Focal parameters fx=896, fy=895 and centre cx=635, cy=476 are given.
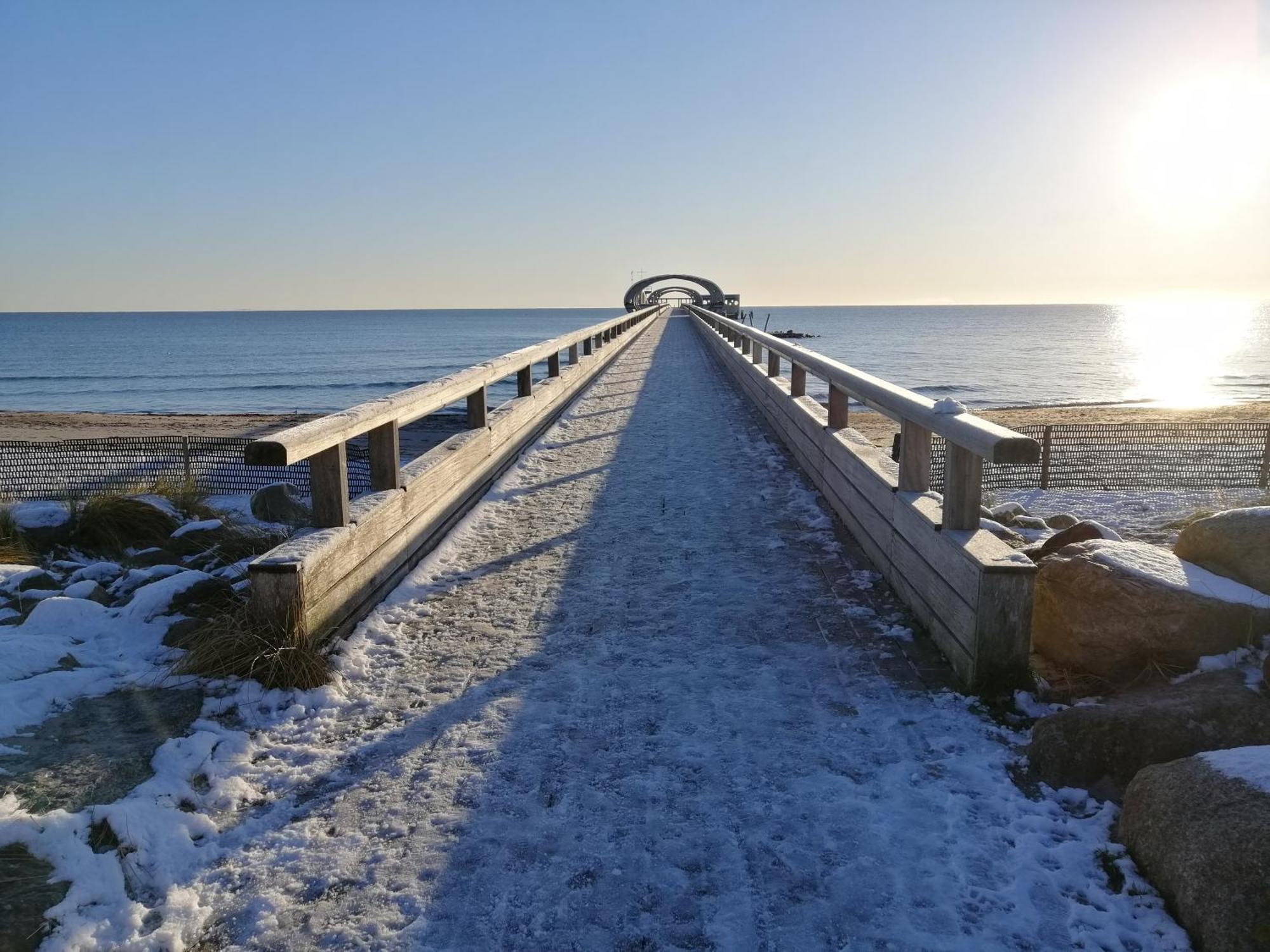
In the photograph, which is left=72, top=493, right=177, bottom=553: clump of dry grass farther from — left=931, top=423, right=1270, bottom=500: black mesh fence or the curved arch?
the curved arch

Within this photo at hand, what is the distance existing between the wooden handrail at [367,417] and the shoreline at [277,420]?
14.3 meters

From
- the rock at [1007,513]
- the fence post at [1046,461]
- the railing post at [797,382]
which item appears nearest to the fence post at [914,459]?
the rock at [1007,513]

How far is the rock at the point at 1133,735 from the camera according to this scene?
2.99 metres

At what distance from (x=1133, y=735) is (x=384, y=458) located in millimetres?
3926

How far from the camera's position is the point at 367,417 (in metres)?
4.54

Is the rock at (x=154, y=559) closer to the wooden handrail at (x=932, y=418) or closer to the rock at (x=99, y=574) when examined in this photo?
the rock at (x=99, y=574)

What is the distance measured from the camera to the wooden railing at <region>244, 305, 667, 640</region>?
3781 millimetres

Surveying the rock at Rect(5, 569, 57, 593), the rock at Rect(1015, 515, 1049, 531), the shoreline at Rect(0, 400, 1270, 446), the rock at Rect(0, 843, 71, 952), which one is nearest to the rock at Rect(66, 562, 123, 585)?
the rock at Rect(5, 569, 57, 593)

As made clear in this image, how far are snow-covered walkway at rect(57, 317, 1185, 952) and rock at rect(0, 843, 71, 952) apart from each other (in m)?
0.34

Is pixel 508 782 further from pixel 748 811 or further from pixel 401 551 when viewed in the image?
pixel 401 551

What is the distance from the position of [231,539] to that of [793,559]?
12.1 feet

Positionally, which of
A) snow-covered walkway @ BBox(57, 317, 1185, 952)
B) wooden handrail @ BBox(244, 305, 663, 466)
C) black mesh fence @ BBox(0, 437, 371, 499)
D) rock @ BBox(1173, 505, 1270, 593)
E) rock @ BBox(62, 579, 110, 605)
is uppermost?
wooden handrail @ BBox(244, 305, 663, 466)

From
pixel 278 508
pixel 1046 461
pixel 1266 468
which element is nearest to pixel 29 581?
pixel 278 508

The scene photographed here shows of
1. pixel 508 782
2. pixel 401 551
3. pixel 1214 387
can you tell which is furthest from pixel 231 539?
pixel 1214 387
